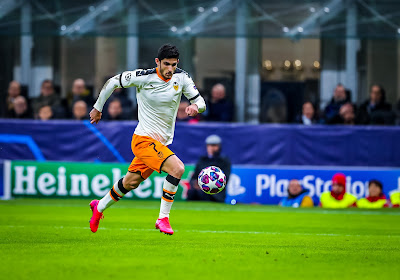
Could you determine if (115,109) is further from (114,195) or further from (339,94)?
(114,195)

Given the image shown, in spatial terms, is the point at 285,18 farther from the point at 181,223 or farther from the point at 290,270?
the point at 290,270

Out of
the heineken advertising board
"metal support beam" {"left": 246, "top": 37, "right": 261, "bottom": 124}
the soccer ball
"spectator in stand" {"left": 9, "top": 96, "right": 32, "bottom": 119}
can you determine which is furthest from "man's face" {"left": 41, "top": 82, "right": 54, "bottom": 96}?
the soccer ball

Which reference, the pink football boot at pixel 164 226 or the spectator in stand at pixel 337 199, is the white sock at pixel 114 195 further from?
the spectator in stand at pixel 337 199

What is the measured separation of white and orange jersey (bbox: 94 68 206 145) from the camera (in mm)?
9945

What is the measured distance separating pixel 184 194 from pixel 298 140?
288cm

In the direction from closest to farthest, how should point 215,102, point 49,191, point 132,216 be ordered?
point 132,216 → point 49,191 → point 215,102

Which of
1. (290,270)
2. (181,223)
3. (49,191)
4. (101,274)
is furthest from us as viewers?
(49,191)

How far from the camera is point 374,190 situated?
53.6ft

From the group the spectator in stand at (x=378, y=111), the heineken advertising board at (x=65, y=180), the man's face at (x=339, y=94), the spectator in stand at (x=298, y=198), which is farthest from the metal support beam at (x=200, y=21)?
the spectator in stand at (x=298, y=198)

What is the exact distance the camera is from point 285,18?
Result: 2014 centimetres

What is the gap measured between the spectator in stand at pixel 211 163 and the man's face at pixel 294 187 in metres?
1.29

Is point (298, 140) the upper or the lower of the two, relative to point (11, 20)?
lower

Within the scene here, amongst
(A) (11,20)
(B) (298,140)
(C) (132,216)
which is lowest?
(C) (132,216)

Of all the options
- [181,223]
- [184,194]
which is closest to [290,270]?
[181,223]
